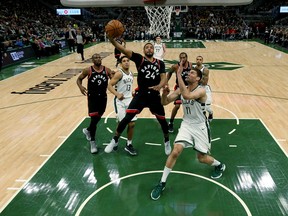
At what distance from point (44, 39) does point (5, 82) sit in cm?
823

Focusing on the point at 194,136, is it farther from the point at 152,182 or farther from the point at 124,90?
the point at 124,90

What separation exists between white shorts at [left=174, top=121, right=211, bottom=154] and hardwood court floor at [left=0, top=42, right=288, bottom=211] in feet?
8.04

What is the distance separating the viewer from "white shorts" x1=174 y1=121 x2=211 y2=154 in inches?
176

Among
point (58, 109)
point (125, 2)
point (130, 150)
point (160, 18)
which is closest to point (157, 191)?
point (130, 150)

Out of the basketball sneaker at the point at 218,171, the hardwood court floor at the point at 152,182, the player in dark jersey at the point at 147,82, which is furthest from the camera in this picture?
the player in dark jersey at the point at 147,82

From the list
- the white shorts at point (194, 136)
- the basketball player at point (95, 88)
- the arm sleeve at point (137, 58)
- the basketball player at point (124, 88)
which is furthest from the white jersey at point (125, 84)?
the white shorts at point (194, 136)

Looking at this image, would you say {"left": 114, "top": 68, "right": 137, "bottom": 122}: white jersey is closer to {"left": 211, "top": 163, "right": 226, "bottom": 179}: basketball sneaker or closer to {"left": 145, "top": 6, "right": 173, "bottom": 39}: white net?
{"left": 211, "top": 163, "right": 226, "bottom": 179}: basketball sneaker

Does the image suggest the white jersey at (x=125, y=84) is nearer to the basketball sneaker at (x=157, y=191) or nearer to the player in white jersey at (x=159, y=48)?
the basketball sneaker at (x=157, y=191)

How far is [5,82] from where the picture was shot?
41.5 feet

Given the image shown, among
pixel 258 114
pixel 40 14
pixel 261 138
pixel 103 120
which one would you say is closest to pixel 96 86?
pixel 103 120

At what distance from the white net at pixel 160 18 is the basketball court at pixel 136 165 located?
37.3 feet

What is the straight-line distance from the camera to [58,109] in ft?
29.5

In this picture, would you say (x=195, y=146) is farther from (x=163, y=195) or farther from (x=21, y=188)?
(x=21, y=188)

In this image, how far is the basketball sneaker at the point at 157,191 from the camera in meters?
4.44
